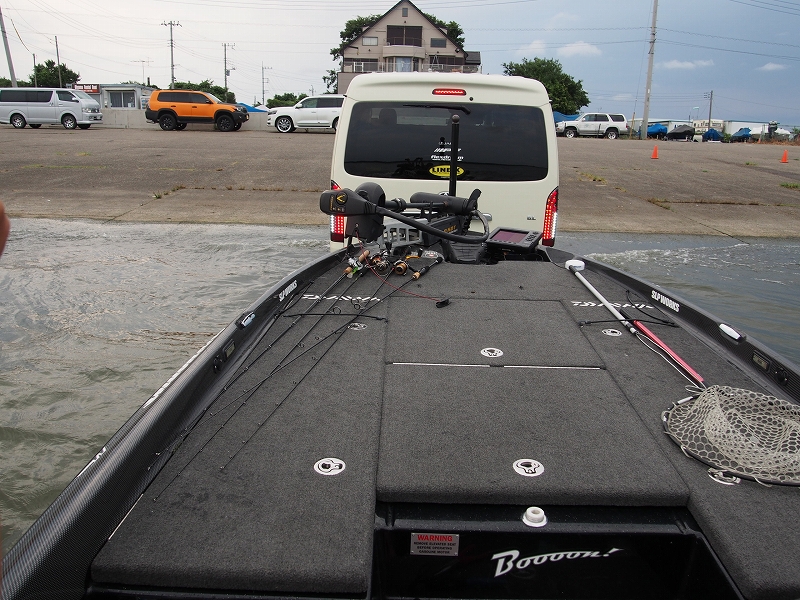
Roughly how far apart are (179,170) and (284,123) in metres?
12.9

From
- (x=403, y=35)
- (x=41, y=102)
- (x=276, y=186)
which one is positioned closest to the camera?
(x=276, y=186)

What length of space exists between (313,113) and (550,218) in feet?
78.1

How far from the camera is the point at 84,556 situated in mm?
1642

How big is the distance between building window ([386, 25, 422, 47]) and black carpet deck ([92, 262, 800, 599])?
62.0 meters

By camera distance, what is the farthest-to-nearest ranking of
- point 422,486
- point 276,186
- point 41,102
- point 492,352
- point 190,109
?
point 190,109 → point 41,102 → point 276,186 → point 492,352 → point 422,486

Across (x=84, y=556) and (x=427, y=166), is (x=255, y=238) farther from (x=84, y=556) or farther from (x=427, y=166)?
(x=84, y=556)

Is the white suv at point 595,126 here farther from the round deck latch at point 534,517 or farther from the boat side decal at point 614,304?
the round deck latch at point 534,517

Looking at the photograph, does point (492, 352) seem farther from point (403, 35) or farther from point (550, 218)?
point (403, 35)

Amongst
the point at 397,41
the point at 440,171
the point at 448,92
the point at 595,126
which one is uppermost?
the point at 397,41

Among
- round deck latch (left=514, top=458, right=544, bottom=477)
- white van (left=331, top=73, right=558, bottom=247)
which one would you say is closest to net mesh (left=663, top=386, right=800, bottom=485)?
round deck latch (left=514, top=458, right=544, bottom=477)

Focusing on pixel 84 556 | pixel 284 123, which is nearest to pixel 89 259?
pixel 84 556

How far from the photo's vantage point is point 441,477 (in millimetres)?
1965

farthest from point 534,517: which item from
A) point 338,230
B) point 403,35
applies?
point 403,35

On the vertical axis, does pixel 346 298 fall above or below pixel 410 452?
above
